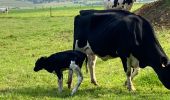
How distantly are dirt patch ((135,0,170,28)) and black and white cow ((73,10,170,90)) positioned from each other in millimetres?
14760

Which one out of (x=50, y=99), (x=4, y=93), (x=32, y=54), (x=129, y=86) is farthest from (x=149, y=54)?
(x=32, y=54)

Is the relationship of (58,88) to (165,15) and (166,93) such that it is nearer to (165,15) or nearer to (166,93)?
(166,93)

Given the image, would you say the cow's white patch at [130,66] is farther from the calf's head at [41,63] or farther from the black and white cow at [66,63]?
the calf's head at [41,63]

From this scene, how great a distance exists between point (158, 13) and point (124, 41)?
59.0ft

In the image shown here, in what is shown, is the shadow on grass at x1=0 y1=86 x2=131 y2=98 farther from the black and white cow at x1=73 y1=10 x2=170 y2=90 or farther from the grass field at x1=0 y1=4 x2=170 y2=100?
the black and white cow at x1=73 y1=10 x2=170 y2=90

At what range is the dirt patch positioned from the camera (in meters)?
27.9

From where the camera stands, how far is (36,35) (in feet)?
92.4

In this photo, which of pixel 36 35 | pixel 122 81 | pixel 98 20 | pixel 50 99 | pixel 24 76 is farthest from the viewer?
pixel 36 35

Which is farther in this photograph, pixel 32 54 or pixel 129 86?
pixel 32 54

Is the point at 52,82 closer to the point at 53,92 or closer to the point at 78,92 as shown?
the point at 53,92

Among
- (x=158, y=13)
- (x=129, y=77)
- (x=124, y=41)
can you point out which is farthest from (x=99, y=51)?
(x=158, y=13)

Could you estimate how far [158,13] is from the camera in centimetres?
2944

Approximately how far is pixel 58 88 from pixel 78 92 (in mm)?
558

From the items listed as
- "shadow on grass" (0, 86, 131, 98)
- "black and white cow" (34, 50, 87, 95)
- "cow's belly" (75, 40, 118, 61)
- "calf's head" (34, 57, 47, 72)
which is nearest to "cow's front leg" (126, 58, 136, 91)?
"shadow on grass" (0, 86, 131, 98)
